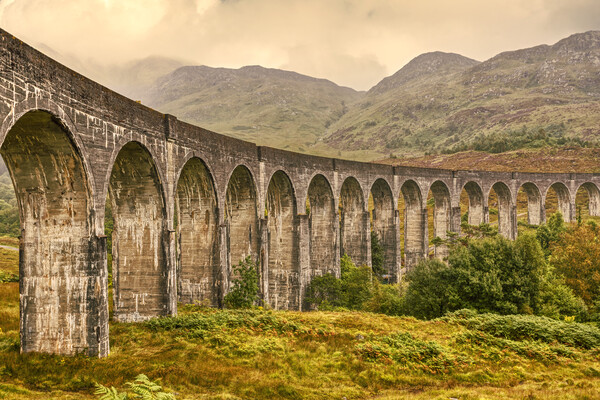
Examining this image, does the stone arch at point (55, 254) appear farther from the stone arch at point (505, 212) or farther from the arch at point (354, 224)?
the stone arch at point (505, 212)

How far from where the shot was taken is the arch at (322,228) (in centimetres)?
3219

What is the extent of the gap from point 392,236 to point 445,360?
23851 mm

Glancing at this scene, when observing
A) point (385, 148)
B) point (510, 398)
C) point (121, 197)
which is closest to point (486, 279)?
point (510, 398)

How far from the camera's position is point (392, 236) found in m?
38.5

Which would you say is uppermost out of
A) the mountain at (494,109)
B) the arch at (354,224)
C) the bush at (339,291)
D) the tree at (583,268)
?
the mountain at (494,109)

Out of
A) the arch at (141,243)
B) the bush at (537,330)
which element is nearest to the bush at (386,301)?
the bush at (537,330)

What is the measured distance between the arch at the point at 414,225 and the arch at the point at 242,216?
20.6 meters

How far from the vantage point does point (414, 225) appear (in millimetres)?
40875

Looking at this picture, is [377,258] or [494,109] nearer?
[377,258]

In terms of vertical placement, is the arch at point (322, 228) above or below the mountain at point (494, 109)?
below

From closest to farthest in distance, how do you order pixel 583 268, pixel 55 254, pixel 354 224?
pixel 55 254
pixel 583 268
pixel 354 224

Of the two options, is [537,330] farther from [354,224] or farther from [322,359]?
[354,224]

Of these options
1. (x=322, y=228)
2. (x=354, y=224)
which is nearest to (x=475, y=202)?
(x=354, y=224)

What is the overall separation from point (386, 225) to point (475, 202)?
14730 millimetres
